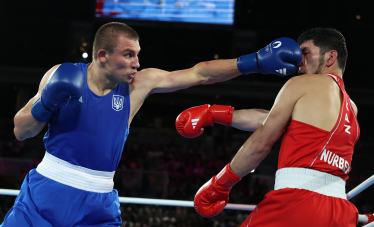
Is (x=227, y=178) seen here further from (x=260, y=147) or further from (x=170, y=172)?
(x=170, y=172)

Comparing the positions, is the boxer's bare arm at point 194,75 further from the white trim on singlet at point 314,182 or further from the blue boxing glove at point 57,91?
the white trim on singlet at point 314,182

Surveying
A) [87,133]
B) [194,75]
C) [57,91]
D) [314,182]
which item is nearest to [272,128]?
[314,182]

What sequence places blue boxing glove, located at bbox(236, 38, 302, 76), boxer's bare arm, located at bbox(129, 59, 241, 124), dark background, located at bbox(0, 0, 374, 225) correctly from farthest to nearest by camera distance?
dark background, located at bbox(0, 0, 374, 225)
boxer's bare arm, located at bbox(129, 59, 241, 124)
blue boxing glove, located at bbox(236, 38, 302, 76)

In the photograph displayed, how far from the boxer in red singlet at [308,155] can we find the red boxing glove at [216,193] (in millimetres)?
21

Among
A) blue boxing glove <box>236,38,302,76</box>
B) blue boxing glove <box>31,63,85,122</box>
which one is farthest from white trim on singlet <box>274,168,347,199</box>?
blue boxing glove <box>31,63,85,122</box>

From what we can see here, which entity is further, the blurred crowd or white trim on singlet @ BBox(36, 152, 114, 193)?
the blurred crowd

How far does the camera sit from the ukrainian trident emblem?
2098 millimetres

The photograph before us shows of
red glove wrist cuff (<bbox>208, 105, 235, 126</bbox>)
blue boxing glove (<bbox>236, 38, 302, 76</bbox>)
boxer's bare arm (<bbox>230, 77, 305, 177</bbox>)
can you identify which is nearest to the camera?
boxer's bare arm (<bbox>230, 77, 305, 177</bbox>)

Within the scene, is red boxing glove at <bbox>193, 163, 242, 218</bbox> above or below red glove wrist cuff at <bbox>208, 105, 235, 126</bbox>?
below

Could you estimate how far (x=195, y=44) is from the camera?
466 inches

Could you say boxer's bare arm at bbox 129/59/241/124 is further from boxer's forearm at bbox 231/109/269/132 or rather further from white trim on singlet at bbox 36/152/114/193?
white trim on singlet at bbox 36/152/114/193

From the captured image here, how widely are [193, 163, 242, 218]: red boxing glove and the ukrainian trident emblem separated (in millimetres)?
753

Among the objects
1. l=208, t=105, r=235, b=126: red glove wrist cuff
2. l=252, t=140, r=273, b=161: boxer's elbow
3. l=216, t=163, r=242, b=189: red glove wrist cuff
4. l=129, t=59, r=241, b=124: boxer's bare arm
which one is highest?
l=129, t=59, r=241, b=124: boxer's bare arm

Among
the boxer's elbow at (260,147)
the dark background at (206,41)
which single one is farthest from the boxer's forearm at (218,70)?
the dark background at (206,41)
